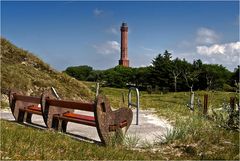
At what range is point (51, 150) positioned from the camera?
5508 millimetres

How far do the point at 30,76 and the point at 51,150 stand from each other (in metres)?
14.1

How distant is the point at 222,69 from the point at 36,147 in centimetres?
8835

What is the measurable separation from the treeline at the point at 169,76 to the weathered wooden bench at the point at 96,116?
6312cm

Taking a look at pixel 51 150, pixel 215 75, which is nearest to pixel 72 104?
pixel 51 150

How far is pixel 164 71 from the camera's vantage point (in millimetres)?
80562

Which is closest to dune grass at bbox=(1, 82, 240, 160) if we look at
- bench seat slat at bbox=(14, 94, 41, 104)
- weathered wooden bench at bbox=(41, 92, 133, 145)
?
weathered wooden bench at bbox=(41, 92, 133, 145)

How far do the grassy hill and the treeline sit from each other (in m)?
49.8

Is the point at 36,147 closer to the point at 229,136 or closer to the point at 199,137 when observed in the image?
the point at 199,137

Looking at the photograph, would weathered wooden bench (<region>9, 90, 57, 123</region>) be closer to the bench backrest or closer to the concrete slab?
the bench backrest

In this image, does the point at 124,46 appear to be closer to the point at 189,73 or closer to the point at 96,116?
the point at 189,73

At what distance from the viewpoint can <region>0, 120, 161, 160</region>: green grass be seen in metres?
5.16

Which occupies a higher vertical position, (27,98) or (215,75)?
(215,75)

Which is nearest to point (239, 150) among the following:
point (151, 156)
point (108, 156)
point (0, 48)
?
point (151, 156)

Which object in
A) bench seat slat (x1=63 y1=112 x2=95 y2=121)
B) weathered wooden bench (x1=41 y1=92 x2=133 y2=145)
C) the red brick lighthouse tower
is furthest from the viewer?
the red brick lighthouse tower
